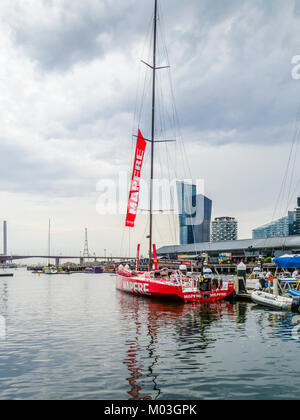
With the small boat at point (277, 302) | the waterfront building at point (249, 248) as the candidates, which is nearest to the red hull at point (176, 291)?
the small boat at point (277, 302)

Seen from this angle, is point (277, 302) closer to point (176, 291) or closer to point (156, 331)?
point (176, 291)

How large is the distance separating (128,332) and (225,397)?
9.90 meters

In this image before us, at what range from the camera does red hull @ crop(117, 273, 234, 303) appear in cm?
2905

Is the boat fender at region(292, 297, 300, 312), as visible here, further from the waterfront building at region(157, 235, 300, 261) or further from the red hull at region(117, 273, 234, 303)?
the waterfront building at region(157, 235, 300, 261)

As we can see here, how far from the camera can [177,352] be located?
1447 centimetres

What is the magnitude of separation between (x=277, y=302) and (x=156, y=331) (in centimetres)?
1148

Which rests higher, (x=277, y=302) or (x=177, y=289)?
(x=177, y=289)

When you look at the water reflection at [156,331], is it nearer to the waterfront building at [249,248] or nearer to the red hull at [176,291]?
the red hull at [176,291]

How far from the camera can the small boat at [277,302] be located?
25.3 meters

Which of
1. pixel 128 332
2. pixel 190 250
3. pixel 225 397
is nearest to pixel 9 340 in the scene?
pixel 128 332

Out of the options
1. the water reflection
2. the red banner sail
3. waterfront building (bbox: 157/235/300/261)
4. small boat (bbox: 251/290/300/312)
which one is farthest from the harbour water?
waterfront building (bbox: 157/235/300/261)

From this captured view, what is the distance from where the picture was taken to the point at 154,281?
31156 mm

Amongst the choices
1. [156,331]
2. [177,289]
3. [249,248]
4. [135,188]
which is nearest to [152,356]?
[156,331]
